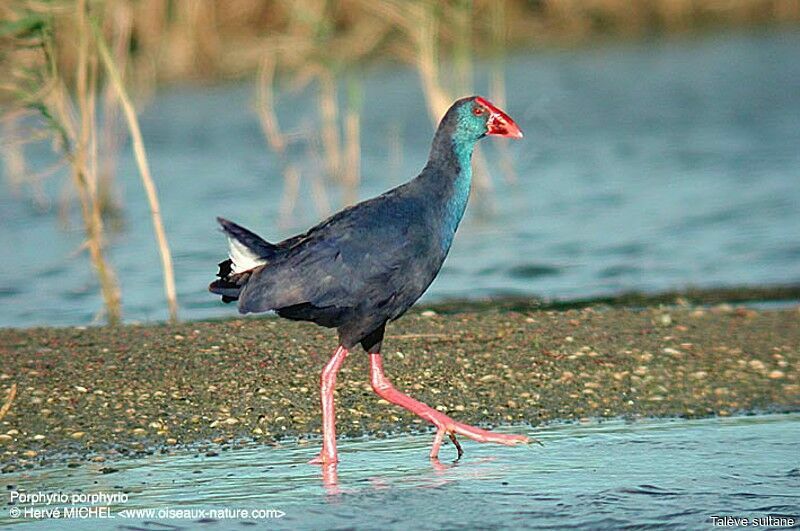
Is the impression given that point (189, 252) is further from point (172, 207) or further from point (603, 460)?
point (603, 460)

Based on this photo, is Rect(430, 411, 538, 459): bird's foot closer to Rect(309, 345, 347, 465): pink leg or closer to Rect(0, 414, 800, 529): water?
Rect(0, 414, 800, 529): water

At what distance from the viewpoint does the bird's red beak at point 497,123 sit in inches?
268

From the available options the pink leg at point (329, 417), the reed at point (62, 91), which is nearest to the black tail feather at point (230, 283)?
the pink leg at point (329, 417)

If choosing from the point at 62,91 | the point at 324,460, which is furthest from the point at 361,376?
the point at 62,91

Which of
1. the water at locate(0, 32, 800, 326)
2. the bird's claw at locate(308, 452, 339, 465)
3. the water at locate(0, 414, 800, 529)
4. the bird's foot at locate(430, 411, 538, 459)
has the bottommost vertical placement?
the water at locate(0, 414, 800, 529)

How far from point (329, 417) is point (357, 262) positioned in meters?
0.73

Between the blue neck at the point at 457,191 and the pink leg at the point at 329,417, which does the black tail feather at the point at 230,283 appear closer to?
the pink leg at the point at 329,417

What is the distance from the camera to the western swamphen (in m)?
6.25

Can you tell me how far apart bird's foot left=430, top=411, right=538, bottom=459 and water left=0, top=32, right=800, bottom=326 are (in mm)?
3621

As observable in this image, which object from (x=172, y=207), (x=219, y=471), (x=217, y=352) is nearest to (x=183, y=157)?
(x=172, y=207)

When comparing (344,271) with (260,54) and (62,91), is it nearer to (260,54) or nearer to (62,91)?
(62,91)

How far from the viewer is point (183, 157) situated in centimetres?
1834

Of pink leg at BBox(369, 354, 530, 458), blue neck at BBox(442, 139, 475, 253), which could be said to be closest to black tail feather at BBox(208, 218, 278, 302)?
blue neck at BBox(442, 139, 475, 253)

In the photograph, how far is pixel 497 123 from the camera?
6.85 metres
